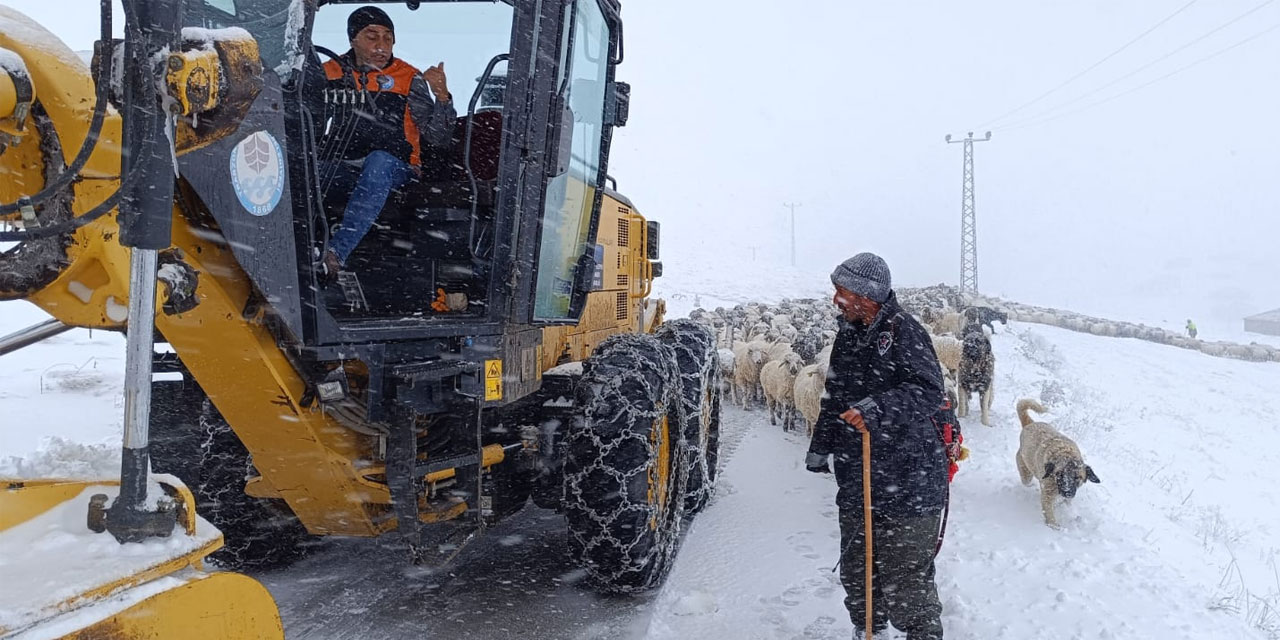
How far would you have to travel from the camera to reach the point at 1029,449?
247 inches

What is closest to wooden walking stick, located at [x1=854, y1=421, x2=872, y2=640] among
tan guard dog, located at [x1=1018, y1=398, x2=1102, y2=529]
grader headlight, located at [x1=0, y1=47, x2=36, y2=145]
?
tan guard dog, located at [x1=1018, y1=398, x2=1102, y2=529]

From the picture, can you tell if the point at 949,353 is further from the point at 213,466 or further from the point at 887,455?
the point at 213,466

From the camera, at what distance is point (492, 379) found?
344 centimetres

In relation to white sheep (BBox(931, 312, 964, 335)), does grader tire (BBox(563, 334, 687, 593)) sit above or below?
below

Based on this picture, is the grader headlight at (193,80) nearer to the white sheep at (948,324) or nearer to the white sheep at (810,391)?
the white sheep at (810,391)

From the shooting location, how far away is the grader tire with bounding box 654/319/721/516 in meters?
5.67

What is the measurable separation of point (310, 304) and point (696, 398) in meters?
3.53

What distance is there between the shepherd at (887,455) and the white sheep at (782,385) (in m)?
6.16

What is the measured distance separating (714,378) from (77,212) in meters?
5.65

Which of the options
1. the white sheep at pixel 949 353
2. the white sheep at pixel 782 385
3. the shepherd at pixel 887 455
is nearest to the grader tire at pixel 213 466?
the shepherd at pixel 887 455

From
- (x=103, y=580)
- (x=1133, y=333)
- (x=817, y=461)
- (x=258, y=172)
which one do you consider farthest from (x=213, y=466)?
(x=1133, y=333)

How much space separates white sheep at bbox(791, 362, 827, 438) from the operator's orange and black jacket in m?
5.96

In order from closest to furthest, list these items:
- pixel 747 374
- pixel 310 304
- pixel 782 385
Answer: pixel 310 304 → pixel 782 385 → pixel 747 374

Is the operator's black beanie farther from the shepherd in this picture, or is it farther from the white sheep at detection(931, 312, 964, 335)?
the white sheep at detection(931, 312, 964, 335)
